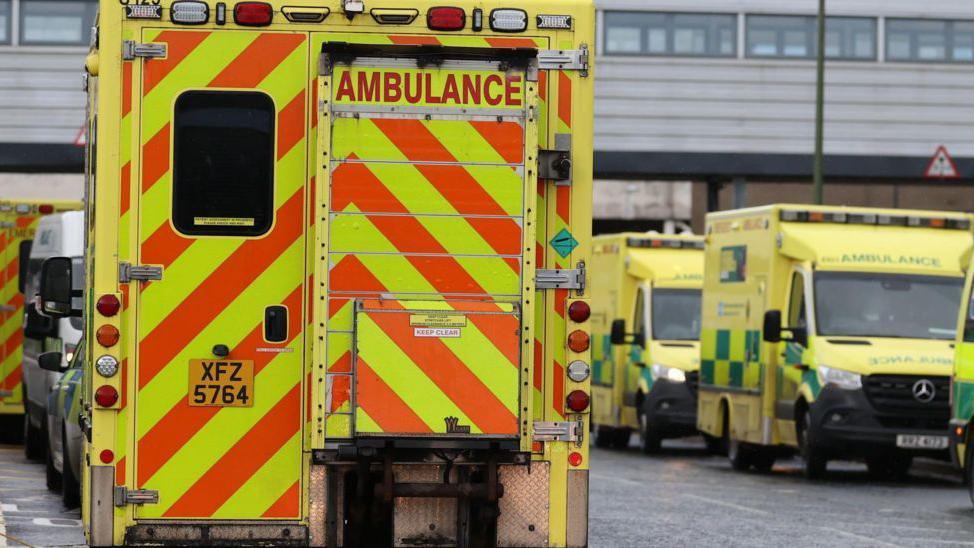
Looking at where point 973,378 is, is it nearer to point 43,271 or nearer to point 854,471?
point 854,471

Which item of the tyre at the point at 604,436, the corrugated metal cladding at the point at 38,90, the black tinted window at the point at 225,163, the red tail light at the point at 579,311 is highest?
the corrugated metal cladding at the point at 38,90

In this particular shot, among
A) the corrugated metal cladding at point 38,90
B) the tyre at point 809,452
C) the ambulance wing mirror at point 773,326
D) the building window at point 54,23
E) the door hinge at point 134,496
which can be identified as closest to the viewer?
the door hinge at point 134,496

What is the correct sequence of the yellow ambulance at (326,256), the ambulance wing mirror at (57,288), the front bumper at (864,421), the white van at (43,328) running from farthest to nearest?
the front bumper at (864,421) < the white van at (43,328) < the ambulance wing mirror at (57,288) < the yellow ambulance at (326,256)

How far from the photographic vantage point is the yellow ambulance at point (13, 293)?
22953 mm

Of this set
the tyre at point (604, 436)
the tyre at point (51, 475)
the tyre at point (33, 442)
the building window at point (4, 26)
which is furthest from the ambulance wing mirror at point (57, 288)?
the building window at point (4, 26)

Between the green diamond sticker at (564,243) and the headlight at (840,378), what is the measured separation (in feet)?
38.1

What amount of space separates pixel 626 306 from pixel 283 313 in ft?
61.5

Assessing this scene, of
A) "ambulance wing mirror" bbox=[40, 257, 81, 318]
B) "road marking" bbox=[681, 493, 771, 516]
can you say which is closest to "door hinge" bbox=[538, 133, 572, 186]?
"ambulance wing mirror" bbox=[40, 257, 81, 318]

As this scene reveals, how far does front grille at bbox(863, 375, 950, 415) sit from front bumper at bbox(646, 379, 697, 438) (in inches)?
227

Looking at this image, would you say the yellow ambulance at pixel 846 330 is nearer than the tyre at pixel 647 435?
Yes

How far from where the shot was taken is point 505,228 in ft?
30.6

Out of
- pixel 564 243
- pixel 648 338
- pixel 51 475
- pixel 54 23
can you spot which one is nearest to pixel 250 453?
pixel 564 243

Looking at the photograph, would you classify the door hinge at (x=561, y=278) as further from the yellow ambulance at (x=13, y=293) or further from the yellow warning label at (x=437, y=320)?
the yellow ambulance at (x=13, y=293)

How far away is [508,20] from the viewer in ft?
31.4
